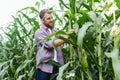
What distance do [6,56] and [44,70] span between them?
3.29ft

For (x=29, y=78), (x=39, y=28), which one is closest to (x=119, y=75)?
(x=39, y=28)

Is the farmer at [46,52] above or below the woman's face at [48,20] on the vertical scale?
below

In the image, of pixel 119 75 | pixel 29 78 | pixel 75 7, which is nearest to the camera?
pixel 119 75

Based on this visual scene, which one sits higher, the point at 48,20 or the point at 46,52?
the point at 48,20

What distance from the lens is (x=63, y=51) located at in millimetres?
2248

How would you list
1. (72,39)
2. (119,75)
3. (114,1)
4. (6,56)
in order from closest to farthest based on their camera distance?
1. (119,75)
2. (114,1)
3. (72,39)
4. (6,56)

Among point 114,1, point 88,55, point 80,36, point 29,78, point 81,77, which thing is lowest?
point 29,78

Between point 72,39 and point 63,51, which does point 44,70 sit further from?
point 72,39

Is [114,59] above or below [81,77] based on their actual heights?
above

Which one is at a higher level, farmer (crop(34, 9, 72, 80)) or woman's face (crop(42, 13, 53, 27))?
woman's face (crop(42, 13, 53, 27))

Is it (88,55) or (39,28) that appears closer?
(88,55)

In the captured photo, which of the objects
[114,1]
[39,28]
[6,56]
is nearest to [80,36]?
[114,1]

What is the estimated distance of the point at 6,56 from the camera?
323 cm

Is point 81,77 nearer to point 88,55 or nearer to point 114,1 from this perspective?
point 88,55
